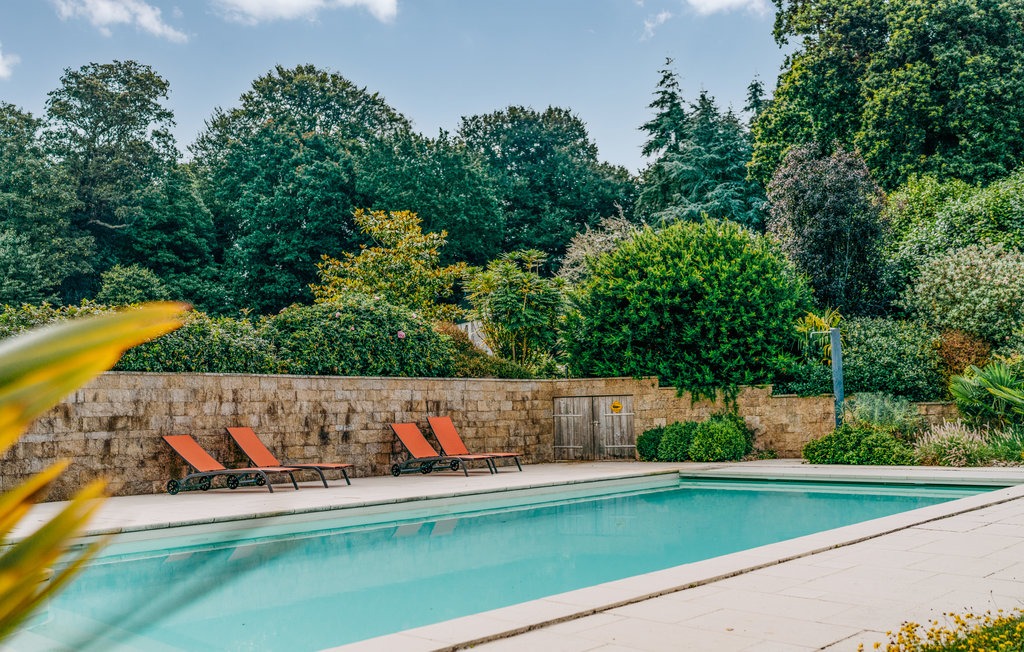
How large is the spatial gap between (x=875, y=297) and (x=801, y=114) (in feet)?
36.1

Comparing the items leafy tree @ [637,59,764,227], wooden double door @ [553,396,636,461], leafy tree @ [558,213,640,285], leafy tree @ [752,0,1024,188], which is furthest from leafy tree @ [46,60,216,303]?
leafy tree @ [752,0,1024,188]

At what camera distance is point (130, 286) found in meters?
28.6

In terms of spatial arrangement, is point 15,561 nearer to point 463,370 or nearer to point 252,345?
point 252,345

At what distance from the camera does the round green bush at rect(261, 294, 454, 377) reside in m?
14.2

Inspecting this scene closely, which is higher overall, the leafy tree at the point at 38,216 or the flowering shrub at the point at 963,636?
the leafy tree at the point at 38,216

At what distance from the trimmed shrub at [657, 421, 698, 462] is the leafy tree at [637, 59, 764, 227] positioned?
1590 cm

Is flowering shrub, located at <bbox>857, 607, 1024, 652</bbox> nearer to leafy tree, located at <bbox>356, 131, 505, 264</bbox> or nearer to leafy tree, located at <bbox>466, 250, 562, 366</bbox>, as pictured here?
leafy tree, located at <bbox>466, 250, 562, 366</bbox>

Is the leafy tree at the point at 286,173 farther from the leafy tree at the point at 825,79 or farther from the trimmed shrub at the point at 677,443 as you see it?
the trimmed shrub at the point at 677,443

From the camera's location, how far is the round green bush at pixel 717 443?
51.3 ft

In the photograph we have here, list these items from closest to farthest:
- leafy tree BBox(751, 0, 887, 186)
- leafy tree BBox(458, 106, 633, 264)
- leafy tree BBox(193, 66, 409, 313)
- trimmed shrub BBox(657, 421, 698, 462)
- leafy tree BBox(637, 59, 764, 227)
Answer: trimmed shrub BBox(657, 421, 698, 462) → leafy tree BBox(751, 0, 887, 186) → leafy tree BBox(637, 59, 764, 227) → leafy tree BBox(193, 66, 409, 313) → leafy tree BBox(458, 106, 633, 264)

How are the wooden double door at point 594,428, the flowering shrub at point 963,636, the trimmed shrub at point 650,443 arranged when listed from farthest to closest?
the wooden double door at point 594,428, the trimmed shrub at point 650,443, the flowering shrub at point 963,636

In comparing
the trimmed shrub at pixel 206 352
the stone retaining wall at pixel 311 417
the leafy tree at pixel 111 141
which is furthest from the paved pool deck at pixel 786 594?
the leafy tree at pixel 111 141

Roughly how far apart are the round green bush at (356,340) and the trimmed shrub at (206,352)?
334mm

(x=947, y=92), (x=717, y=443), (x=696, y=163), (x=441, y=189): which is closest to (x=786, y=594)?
(x=717, y=443)
